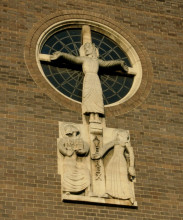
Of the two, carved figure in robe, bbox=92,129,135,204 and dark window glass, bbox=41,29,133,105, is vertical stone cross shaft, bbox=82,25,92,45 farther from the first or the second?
carved figure in robe, bbox=92,129,135,204

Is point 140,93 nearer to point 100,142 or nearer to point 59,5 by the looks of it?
point 100,142

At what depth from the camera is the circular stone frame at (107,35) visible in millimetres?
18828

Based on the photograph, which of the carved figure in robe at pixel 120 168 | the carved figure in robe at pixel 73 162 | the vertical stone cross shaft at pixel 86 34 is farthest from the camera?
the vertical stone cross shaft at pixel 86 34

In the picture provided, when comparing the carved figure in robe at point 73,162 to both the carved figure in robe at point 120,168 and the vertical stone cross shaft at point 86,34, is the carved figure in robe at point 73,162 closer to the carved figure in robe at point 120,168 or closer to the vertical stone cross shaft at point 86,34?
the carved figure in robe at point 120,168

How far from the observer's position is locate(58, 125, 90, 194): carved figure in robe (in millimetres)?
16984

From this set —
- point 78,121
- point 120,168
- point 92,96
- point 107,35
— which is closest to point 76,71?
point 92,96

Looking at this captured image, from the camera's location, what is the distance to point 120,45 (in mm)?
20797

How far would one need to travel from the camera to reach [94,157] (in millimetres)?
17609

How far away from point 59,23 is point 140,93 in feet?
9.84

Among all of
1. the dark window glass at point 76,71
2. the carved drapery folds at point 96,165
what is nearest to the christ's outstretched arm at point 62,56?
the dark window glass at point 76,71

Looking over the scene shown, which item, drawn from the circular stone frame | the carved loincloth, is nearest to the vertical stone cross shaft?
the circular stone frame

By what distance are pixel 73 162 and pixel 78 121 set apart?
4.43 ft

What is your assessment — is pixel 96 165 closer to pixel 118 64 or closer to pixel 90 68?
pixel 90 68

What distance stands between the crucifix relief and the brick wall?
208mm
